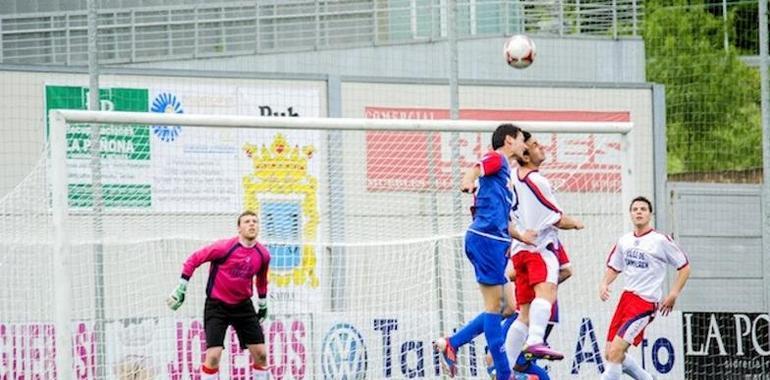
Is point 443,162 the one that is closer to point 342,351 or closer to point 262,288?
point 342,351

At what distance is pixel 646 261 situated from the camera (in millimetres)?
14391

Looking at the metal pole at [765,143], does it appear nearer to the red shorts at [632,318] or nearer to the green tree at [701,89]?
the red shorts at [632,318]

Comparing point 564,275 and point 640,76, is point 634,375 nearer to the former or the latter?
point 564,275

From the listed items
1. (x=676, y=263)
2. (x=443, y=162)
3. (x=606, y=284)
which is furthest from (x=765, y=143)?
(x=606, y=284)

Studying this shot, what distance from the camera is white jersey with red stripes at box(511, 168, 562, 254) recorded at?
1279 cm

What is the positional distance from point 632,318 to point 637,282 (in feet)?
1.13

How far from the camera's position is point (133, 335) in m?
14.9

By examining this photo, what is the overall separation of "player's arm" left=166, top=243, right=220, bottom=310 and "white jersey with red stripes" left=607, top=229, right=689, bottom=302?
11.8 feet

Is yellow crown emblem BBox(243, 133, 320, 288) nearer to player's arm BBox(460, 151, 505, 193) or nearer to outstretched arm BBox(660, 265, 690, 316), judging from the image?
outstretched arm BBox(660, 265, 690, 316)

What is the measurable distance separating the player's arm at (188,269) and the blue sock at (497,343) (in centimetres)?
285

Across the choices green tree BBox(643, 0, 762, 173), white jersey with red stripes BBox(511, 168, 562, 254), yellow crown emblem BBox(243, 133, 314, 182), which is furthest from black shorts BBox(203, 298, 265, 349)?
green tree BBox(643, 0, 762, 173)

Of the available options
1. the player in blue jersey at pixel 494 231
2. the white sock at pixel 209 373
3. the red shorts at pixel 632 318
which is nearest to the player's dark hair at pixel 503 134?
the player in blue jersey at pixel 494 231

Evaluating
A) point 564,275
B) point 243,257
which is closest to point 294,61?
point 243,257

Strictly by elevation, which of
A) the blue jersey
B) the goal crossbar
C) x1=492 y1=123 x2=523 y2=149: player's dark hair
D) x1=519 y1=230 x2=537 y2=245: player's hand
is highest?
the goal crossbar
